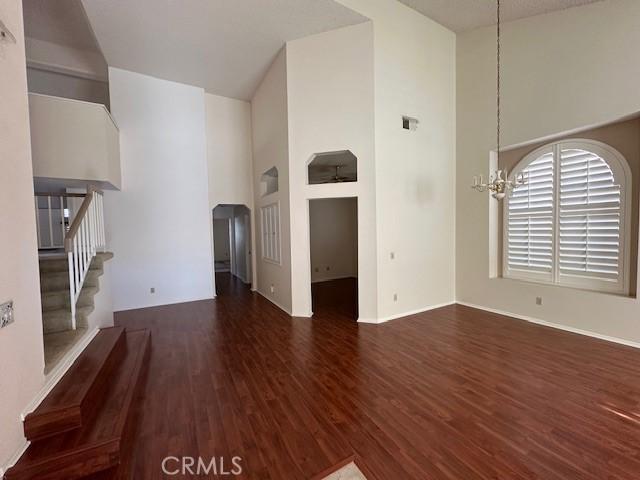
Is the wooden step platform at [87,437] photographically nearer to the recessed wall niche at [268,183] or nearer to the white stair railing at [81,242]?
the white stair railing at [81,242]

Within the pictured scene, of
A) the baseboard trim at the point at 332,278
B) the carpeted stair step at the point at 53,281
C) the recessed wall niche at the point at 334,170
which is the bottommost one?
the baseboard trim at the point at 332,278

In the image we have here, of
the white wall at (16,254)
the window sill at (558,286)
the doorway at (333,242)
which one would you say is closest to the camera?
the white wall at (16,254)

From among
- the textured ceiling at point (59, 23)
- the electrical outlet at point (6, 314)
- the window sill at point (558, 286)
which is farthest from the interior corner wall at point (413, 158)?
the textured ceiling at point (59, 23)

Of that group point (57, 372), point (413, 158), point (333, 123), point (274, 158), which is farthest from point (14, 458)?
point (413, 158)

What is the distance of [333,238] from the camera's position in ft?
29.5

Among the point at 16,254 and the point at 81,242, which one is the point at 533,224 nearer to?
the point at 16,254

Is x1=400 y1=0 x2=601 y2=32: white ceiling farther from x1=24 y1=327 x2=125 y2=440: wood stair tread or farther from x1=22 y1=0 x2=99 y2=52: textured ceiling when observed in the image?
x1=24 y1=327 x2=125 y2=440: wood stair tread

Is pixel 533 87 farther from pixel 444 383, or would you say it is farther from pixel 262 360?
pixel 262 360

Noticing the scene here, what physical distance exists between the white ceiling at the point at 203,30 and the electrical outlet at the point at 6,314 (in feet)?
14.9

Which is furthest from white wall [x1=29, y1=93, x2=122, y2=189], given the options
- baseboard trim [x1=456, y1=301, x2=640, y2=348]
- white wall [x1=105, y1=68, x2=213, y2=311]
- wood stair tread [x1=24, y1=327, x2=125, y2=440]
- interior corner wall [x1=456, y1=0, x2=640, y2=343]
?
baseboard trim [x1=456, y1=301, x2=640, y2=348]

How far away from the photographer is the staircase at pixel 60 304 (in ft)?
9.79

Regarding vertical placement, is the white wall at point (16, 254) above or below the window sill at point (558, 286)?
above

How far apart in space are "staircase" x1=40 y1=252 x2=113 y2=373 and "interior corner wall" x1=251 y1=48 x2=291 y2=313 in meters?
2.95

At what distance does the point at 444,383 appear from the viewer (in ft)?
9.62
